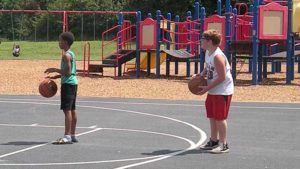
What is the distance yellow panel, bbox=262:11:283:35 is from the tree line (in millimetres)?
35248

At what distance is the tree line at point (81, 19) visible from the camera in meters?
59.4

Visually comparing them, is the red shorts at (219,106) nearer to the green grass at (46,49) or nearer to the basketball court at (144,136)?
the basketball court at (144,136)

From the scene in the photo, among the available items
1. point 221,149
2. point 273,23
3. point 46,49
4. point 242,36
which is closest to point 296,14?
point 242,36

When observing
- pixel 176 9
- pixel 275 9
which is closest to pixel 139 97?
pixel 275 9

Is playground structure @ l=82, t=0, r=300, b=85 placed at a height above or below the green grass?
above

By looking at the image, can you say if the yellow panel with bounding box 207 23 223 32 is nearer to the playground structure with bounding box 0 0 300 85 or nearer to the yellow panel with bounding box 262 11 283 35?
the playground structure with bounding box 0 0 300 85

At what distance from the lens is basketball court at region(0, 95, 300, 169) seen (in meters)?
8.00

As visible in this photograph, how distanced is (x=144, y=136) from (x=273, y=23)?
12.0 meters

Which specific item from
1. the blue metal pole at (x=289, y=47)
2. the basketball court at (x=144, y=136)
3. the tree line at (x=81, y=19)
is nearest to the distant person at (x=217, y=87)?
the basketball court at (x=144, y=136)

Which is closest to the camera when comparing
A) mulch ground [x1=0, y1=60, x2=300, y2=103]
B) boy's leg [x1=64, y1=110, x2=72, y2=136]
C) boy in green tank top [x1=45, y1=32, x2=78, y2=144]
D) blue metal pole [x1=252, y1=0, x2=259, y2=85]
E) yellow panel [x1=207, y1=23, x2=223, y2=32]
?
boy in green tank top [x1=45, y1=32, x2=78, y2=144]

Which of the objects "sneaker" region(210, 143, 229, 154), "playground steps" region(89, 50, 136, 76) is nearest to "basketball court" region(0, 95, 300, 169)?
"sneaker" region(210, 143, 229, 154)

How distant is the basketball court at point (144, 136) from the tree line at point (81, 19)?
41176 mm

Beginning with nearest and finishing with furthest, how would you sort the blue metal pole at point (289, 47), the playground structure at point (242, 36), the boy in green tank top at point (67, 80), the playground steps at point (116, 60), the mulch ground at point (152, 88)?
the boy in green tank top at point (67, 80) → the mulch ground at point (152, 88) → the playground structure at point (242, 36) → the blue metal pole at point (289, 47) → the playground steps at point (116, 60)

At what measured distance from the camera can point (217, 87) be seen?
8570mm
